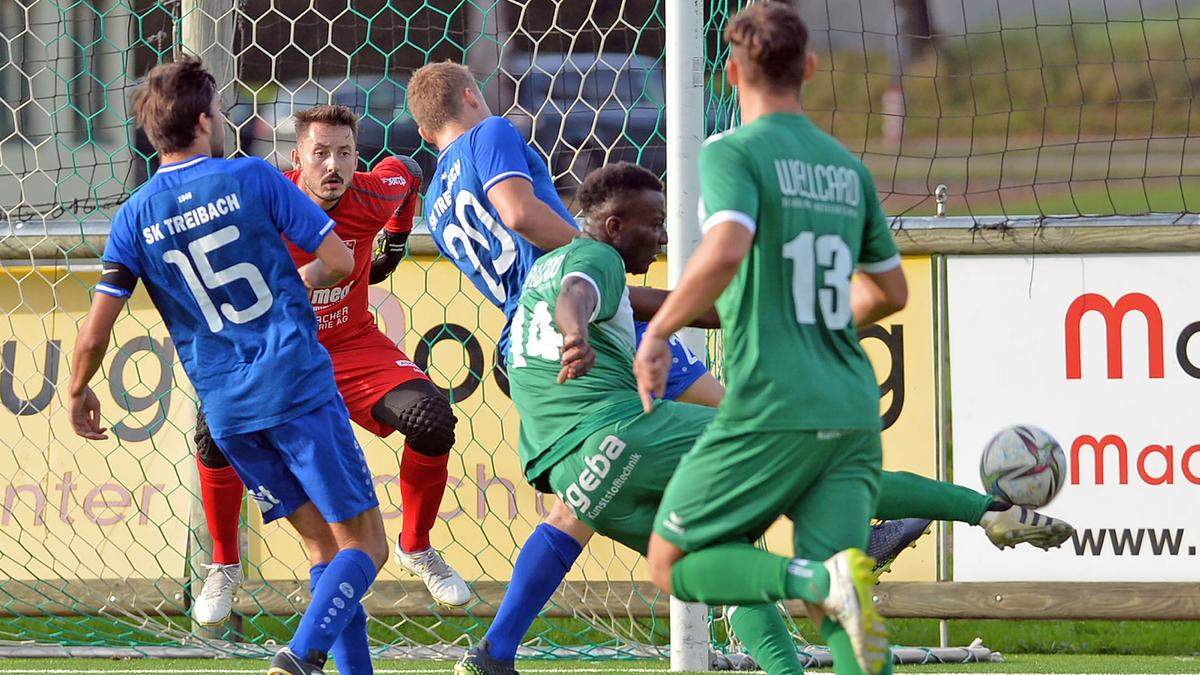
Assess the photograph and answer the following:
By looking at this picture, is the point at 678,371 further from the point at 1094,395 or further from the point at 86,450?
the point at 86,450

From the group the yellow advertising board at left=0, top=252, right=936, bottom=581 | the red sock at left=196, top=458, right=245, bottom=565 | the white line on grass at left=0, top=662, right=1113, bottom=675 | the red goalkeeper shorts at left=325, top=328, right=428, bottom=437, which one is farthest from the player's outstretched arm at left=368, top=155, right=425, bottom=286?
the white line on grass at left=0, top=662, right=1113, bottom=675

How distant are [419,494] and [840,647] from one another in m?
2.38

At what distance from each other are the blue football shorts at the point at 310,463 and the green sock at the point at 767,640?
1.08 meters

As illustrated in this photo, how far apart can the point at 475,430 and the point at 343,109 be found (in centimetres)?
162

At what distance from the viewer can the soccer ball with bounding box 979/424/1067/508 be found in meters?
4.66

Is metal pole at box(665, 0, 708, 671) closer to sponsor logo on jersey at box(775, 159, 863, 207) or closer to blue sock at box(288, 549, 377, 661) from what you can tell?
blue sock at box(288, 549, 377, 661)

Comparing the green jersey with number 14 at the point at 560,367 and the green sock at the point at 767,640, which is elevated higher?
the green jersey with number 14 at the point at 560,367

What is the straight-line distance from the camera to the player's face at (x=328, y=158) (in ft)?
18.1

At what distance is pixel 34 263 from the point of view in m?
6.88

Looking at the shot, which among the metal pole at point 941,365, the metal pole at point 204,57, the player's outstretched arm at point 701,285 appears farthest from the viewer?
the metal pole at point 204,57

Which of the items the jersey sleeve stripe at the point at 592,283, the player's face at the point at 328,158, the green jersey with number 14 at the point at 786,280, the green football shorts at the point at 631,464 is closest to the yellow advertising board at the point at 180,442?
the player's face at the point at 328,158

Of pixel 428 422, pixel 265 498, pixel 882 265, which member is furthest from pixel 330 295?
pixel 882 265

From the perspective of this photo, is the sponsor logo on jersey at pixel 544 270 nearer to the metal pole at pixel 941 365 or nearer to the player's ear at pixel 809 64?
the player's ear at pixel 809 64

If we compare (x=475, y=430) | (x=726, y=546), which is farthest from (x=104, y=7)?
(x=726, y=546)
